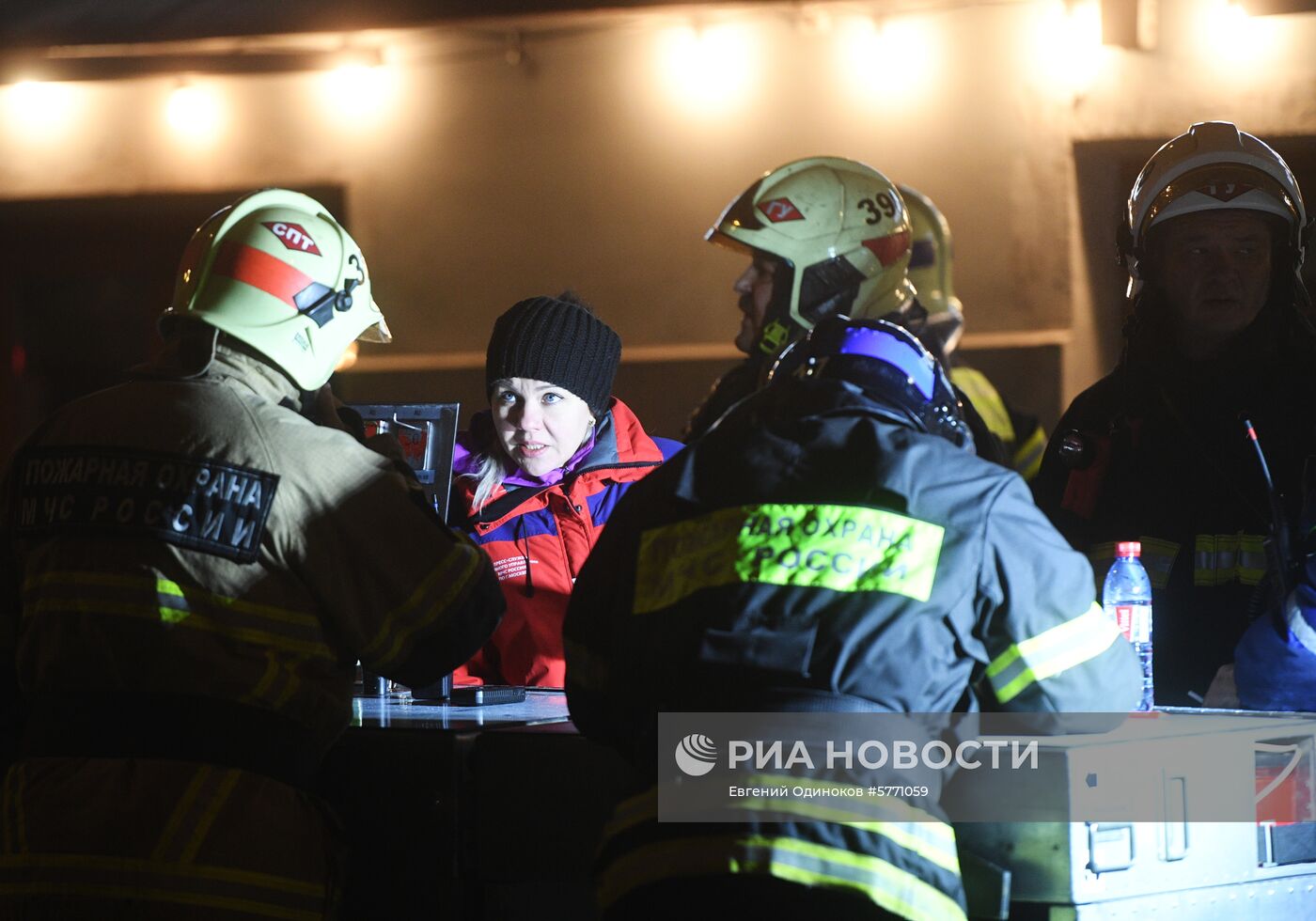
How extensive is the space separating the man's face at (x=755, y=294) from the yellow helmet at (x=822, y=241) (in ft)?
0.15

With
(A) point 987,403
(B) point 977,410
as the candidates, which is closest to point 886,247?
(B) point 977,410

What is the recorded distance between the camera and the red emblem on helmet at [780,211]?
13.4 ft

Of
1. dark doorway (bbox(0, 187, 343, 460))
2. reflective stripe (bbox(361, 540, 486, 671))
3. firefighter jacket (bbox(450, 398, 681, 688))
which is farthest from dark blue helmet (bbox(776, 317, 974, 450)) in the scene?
dark doorway (bbox(0, 187, 343, 460))

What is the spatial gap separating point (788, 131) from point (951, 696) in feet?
17.3

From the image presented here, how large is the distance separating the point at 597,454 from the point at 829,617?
1.93 meters

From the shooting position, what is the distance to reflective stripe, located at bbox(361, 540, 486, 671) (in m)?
2.44

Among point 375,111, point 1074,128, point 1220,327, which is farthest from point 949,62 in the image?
point 1220,327

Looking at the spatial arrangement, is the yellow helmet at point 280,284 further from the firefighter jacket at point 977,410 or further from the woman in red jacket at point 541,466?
the firefighter jacket at point 977,410

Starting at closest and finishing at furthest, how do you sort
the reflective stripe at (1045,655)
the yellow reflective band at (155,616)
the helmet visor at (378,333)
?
1. the reflective stripe at (1045,655)
2. the yellow reflective band at (155,616)
3. the helmet visor at (378,333)

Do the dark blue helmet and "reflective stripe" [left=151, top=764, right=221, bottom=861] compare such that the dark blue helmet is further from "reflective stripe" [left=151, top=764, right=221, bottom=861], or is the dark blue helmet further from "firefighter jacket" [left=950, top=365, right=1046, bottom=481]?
"firefighter jacket" [left=950, top=365, right=1046, bottom=481]

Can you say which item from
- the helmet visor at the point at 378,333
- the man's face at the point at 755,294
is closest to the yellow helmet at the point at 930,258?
the man's face at the point at 755,294

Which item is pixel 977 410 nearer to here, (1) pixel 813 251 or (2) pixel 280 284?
(1) pixel 813 251

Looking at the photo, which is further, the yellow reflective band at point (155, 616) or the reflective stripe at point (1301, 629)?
the reflective stripe at point (1301, 629)

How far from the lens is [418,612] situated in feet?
8.08
